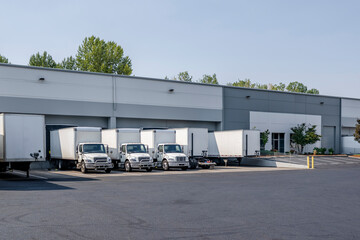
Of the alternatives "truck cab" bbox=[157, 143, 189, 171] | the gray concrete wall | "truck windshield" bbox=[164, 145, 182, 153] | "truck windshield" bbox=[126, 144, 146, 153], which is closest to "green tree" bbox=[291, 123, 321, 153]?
the gray concrete wall

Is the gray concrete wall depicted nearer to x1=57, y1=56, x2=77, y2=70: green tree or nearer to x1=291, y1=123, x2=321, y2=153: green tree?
x1=291, y1=123, x2=321, y2=153: green tree

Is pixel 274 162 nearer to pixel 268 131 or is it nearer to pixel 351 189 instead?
pixel 268 131

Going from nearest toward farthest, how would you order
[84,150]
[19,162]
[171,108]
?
[19,162], [84,150], [171,108]

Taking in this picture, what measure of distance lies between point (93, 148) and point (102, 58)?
176 feet

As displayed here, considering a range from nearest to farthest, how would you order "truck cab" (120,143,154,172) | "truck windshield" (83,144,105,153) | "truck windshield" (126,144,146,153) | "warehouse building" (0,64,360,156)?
"truck windshield" (83,144,105,153)
"truck cab" (120,143,154,172)
"truck windshield" (126,144,146,153)
"warehouse building" (0,64,360,156)

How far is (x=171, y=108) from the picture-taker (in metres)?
43.8

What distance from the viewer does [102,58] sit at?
80125 mm

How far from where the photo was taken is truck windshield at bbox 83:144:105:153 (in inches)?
1128

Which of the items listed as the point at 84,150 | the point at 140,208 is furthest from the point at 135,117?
the point at 140,208

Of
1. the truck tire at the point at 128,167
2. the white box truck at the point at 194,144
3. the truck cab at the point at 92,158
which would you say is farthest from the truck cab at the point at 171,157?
the truck cab at the point at 92,158

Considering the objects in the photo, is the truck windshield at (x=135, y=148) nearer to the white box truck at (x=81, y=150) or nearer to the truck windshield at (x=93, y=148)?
the white box truck at (x=81, y=150)

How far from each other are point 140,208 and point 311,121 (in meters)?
47.3

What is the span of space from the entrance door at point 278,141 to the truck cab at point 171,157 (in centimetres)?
2333

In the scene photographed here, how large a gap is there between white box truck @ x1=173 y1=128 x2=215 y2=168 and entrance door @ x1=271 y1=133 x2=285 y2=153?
20.1m
